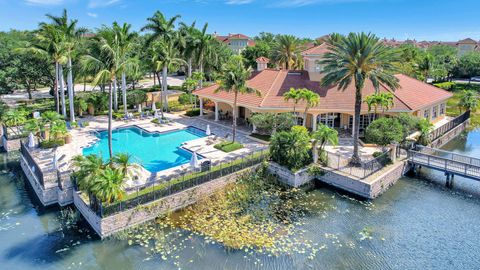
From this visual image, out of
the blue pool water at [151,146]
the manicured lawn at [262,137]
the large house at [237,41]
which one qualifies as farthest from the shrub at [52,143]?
the large house at [237,41]

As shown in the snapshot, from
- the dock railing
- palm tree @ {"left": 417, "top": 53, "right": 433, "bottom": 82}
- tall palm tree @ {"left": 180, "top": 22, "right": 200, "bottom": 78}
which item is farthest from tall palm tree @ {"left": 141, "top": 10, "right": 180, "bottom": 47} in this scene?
palm tree @ {"left": 417, "top": 53, "right": 433, "bottom": 82}

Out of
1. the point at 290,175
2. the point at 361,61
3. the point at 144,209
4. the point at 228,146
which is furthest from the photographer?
the point at 228,146

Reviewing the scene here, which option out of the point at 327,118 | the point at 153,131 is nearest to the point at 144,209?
the point at 153,131

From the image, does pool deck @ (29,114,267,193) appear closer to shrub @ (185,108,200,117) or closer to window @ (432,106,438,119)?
shrub @ (185,108,200,117)

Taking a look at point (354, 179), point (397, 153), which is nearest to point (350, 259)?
point (354, 179)

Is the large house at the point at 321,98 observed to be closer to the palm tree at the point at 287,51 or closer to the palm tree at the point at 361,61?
the palm tree at the point at 361,61

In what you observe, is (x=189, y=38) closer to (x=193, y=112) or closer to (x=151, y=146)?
(x=193, y=112)
